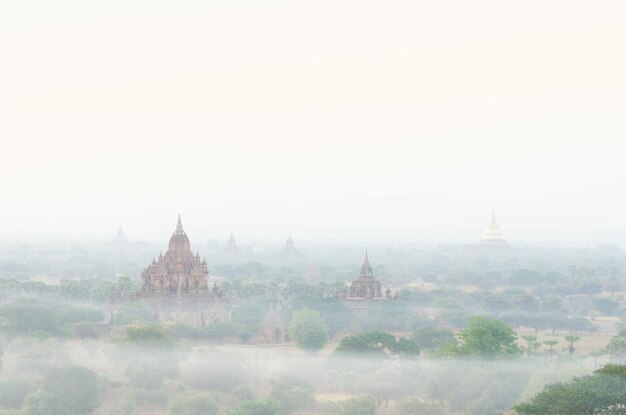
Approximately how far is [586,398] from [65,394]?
26322 millimetres

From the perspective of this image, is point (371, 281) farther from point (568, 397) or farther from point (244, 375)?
point (568, 397)

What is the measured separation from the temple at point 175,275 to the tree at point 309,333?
434 inches

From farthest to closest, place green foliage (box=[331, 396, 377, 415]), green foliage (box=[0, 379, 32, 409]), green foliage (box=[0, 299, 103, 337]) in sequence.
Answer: green foliage (box=[0, 299, 103, 337])
green foliage (box=[0, 379, 32, 409])
green foliage (box=[331, 396, 377, 415])

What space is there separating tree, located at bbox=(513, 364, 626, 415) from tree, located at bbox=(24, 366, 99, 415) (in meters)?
23.4

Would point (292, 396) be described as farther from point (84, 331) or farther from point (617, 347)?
point (84, 331)

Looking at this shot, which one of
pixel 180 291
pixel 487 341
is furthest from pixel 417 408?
pixel 180 291

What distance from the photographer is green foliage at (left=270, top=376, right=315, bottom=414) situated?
54750 mm

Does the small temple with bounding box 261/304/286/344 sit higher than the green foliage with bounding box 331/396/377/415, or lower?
higher

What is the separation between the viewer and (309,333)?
76.3 metres

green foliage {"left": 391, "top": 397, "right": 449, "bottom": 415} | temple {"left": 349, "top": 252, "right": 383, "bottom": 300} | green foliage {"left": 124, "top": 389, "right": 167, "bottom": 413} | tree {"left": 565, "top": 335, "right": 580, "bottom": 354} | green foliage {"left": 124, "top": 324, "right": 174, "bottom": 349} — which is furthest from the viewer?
temple {"left": 349, "top": 252, "right": 383, "bottom": 300}

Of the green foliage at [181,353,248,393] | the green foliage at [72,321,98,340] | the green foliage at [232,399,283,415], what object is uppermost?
the green foliage at [72,321,98,340]

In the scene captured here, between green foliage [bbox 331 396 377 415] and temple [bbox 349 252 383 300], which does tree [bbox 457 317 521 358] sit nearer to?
green foliage [bbox 331 396 377 415]

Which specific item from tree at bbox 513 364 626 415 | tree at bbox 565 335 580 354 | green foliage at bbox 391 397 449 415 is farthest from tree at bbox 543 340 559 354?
tree at bbox 513 364 626 415

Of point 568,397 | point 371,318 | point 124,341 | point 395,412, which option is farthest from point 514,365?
point 371,318
